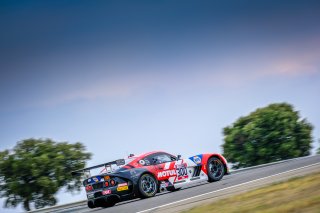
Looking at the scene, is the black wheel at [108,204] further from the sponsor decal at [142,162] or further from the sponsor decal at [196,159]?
the sponsor decal at [196,159]

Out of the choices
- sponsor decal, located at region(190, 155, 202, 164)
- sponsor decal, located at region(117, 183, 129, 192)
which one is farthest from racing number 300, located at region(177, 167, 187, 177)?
sponsor decal, located at region(117, 183, 129, 192)

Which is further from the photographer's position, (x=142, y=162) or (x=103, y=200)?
(x=142, y=162)

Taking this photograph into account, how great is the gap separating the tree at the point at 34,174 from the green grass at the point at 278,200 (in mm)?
14789

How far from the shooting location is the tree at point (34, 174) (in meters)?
20.8

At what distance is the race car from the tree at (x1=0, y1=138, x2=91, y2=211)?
996cm

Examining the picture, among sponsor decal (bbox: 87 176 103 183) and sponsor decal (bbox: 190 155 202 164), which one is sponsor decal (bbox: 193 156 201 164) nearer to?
sponsor decal (bbox: 190 155 202 164)

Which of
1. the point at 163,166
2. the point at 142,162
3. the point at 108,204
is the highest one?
the point at 142,162

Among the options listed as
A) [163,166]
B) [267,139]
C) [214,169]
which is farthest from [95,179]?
[267,139]

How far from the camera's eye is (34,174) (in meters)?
20.9

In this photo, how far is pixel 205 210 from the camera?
7.03 meters

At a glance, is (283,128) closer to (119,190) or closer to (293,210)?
(119,190)

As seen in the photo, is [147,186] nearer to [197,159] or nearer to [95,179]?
[95,179]

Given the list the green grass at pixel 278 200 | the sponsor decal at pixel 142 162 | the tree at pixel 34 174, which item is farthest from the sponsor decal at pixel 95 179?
the tree at pixel 34 174

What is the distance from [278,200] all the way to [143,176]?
17.3 feet
